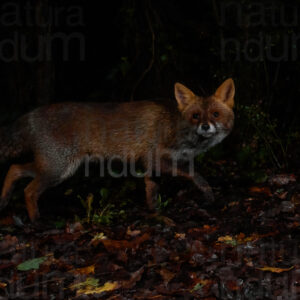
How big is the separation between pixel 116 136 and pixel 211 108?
1334 mm

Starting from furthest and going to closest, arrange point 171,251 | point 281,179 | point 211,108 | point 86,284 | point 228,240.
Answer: point 281,179 → point 211,108 → point 228,240 → point 171,251 → point 86,284

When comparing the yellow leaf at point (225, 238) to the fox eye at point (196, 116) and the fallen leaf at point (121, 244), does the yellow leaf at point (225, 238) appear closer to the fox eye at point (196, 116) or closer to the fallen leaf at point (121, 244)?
the fallen leaf at point (121, 244)

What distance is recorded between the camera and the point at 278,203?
197 inches

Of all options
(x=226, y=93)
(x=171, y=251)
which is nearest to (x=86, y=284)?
(x=171, y=251)

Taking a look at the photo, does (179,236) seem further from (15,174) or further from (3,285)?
(15,174)

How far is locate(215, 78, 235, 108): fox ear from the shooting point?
5363 mm

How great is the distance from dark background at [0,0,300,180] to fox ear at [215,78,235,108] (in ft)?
3.08

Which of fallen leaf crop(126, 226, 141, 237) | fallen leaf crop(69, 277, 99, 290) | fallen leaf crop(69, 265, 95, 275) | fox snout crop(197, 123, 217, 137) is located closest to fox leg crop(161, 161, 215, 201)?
fox snout crop(197, 123, 217, 137)

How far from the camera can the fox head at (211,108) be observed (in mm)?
5250

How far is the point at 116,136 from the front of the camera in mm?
5734

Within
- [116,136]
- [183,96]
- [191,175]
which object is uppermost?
[183,96]

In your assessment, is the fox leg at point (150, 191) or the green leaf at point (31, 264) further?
the fox leg at point (150, 191)

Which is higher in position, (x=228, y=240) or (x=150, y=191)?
(x=150, y=191)

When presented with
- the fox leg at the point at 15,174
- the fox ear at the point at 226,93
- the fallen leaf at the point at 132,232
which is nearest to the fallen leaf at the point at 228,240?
the fallen leaf at the point at 132,232
